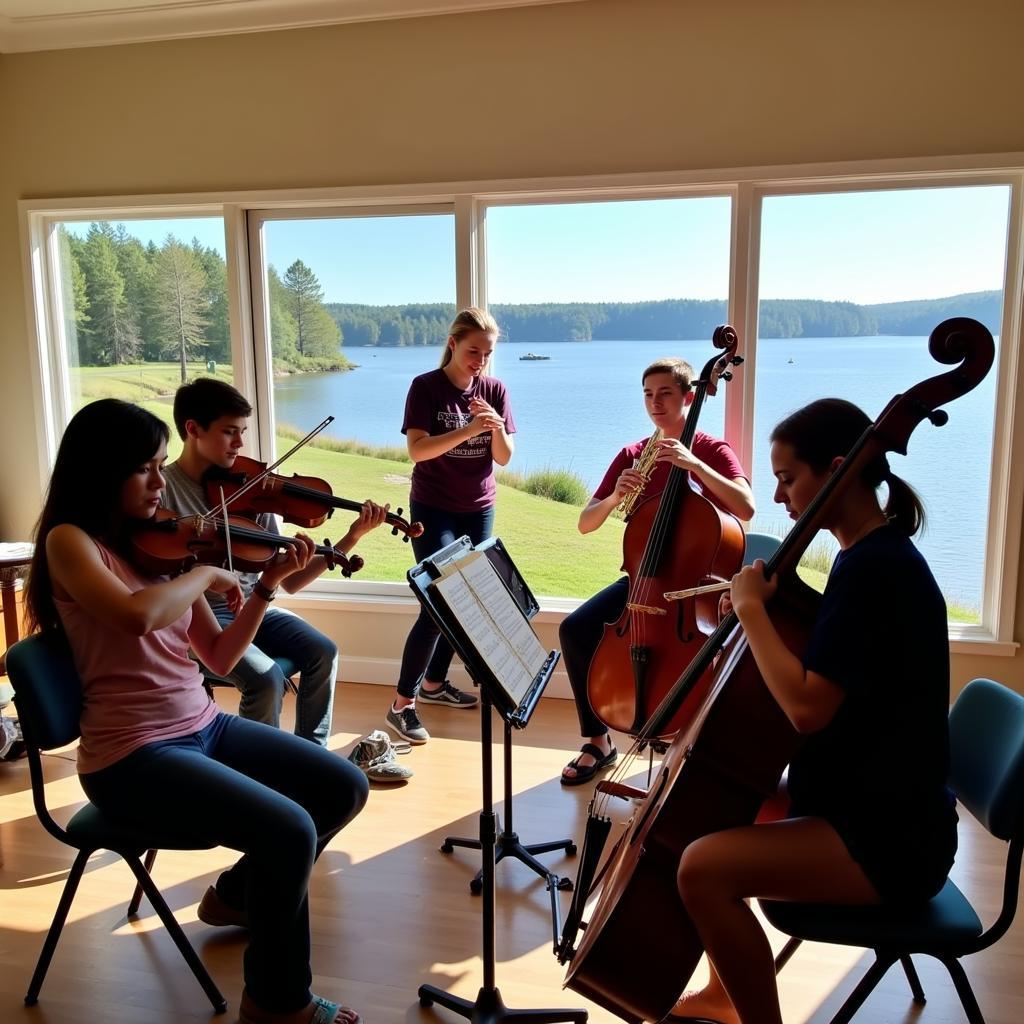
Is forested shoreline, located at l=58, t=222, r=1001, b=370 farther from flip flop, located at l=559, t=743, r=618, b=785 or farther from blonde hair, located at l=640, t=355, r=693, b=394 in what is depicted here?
flip flop, located at l=559, t=743, r=618, b=785

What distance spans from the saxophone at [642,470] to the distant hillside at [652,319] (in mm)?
854

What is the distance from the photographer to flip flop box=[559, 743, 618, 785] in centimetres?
290

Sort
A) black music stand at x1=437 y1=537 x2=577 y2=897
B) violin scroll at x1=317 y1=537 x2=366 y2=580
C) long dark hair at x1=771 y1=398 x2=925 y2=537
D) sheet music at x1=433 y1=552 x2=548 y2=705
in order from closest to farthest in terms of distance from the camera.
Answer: long dark hair at x1=771 y1=398 x2=925 y2=537 < sheet music at x1=433 y1=552 x2=548 y2=705 < black music stand at x1=437 y1=537 x2=577 y2=897 < violin scroll at x1=317 y1=537 x2=366 y2=580

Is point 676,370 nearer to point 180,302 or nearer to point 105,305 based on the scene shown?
point 180,302

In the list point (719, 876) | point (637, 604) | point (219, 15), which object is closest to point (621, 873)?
point (719, 876)

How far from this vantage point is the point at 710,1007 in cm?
176

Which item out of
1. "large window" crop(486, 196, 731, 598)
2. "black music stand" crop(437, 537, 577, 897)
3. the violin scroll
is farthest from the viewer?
"large window" crop(486, 196, 731, 598)

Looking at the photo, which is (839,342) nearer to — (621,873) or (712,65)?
(712,65)

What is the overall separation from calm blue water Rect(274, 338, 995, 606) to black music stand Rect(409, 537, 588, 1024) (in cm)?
176

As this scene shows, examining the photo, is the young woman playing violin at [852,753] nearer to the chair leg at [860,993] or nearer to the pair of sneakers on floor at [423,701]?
the chair leg at [860,993]

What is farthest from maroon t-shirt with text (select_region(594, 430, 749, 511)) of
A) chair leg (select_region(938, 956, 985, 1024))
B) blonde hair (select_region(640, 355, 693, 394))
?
chair leg (select_region(938, 956, 985, 1024))

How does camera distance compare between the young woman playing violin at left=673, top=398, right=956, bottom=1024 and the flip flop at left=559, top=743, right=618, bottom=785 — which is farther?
the flip flop at left=559, top=743, right=618, bottom=785

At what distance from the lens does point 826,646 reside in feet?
4.52

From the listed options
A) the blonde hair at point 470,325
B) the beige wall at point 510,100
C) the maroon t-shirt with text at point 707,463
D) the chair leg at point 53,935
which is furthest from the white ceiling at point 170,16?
the chair leg at point 53,935
